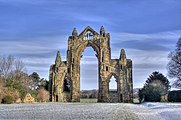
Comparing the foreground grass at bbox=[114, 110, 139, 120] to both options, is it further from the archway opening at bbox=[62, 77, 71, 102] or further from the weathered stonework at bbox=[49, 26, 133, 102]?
the archway opening at bbox=[62, 77, 71, 102]

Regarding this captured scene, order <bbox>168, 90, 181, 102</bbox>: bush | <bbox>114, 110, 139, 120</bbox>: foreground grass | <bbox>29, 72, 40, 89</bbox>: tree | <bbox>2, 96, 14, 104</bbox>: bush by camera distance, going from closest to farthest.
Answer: <bbox>114, 110, 139, 120</bbox>: foreground grass → <bbox>2, 96, 14, 104</bbox>: bush → <bbox>168, 90, 181, 102</bbox>: bush → <bbox>29, 72, 40, 89</bbox>: tree

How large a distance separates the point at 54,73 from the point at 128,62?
16741 mm

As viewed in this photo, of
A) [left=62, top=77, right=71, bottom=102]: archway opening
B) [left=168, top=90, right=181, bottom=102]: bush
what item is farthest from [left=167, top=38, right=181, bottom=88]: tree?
[left=62, top=77, right=71, bottom=102]: archway opening

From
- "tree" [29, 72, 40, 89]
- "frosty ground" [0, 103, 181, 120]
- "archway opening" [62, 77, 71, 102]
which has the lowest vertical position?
"frosty ground" [0, 103, 181, 120]

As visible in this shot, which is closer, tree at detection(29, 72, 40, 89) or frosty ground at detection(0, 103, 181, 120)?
frosty ground at detection(0, 103, 181, 120)

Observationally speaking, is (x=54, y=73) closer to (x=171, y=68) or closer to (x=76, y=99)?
(x=76, y=99)

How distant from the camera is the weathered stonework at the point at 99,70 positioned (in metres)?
59.4

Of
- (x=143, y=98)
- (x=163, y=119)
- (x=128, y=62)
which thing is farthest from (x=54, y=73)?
(x=163, y=119)

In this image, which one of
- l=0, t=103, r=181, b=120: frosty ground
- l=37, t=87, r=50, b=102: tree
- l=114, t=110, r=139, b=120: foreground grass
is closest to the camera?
l=114, t=110, r=139, b=120: foreground grass

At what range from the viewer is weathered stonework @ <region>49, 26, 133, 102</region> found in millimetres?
59406

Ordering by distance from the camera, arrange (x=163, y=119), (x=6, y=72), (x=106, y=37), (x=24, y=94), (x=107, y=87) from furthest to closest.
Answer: (x=106, y=37) → (x=107, y=87) → (x=6, y=72) → (x=24, y=94) → (x=163, y=119)

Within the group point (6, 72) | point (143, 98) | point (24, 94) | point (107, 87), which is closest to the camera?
point (24, 94)

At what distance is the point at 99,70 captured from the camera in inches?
2403

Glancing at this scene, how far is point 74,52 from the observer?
209ft
